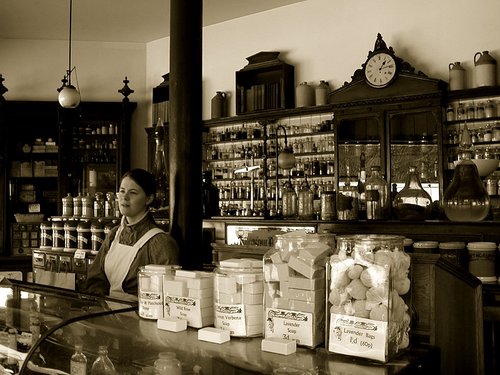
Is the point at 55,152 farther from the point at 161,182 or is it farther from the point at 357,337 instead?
the point at 357,337

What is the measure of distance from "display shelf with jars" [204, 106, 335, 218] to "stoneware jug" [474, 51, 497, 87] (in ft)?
5.52

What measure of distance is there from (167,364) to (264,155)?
5.68 meters

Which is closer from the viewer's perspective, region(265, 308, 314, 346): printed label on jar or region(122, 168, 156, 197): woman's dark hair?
region(265, 308, 314, 346): printed label on jar

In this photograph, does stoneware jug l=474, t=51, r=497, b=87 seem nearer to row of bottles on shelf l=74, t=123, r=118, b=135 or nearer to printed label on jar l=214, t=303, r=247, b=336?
printed label on jar l=214, t=303, r=247, b=336

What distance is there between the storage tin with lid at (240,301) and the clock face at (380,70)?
490cm

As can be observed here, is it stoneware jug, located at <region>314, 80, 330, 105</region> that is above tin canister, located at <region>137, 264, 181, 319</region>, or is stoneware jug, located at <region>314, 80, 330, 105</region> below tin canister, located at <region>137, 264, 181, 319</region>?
above

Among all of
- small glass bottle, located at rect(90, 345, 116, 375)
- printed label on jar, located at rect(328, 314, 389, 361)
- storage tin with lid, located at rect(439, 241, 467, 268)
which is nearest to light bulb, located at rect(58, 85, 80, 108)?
storage tin with lid, located at rect(439, 241, 467, 268)

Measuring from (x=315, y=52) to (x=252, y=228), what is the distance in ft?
7.87

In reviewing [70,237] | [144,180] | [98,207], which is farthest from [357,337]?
[98,207]

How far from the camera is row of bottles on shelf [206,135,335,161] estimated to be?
22.6 feet

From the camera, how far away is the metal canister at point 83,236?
428 cm

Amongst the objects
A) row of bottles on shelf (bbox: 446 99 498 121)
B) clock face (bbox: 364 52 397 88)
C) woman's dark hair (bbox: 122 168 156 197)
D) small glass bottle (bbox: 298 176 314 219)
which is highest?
clock face (bbox: 364 52 397 88)

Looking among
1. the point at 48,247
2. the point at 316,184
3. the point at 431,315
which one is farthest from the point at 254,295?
the point at 316,184

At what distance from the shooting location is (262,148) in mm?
7309
